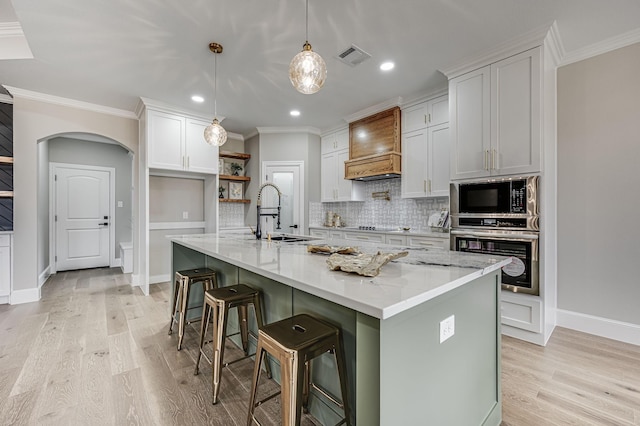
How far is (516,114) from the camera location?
2637mm

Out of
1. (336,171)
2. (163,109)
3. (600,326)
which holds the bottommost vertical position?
(600,326)

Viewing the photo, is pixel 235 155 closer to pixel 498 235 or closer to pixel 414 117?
pixel 414 117

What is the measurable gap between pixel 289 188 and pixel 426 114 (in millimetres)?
2683

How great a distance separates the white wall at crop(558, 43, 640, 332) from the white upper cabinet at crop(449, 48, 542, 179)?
0.64 meters

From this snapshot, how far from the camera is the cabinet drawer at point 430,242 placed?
3.34m

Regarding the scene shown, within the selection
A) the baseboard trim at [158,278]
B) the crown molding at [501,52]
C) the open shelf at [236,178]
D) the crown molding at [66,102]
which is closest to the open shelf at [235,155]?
the open shelf at [236,178]

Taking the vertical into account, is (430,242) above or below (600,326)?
above

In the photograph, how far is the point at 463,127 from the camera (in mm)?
2994

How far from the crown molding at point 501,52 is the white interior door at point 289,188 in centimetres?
297

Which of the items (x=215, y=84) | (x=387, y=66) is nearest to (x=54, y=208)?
(x=215, y=84)

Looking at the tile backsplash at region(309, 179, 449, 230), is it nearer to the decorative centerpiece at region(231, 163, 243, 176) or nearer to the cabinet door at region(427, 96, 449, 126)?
the cabinet door at region(427, 96, 449, 126)

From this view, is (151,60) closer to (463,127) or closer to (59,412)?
(59,412)

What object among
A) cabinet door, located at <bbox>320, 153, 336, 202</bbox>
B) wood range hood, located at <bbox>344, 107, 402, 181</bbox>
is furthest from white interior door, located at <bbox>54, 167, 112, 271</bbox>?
wood range hood, located at <bbox>344, 107, 402, 181</bbox>

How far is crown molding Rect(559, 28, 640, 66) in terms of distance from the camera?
250 cm
